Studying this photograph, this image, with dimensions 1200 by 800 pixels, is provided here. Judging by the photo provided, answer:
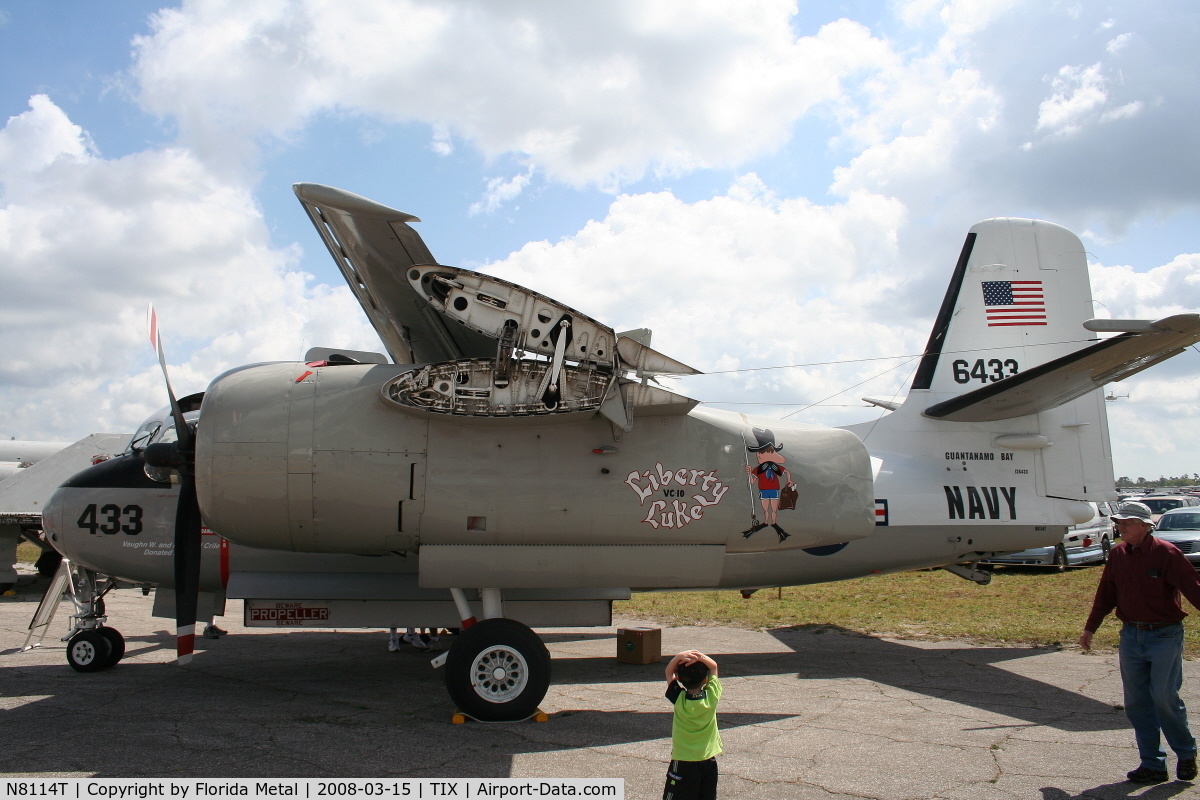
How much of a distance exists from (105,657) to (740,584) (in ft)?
26.4

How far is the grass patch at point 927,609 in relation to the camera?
11727 millimetres

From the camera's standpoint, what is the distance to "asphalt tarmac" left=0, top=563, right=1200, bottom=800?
5523 millimetres

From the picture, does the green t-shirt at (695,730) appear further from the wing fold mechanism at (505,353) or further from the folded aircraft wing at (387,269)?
the folded aircraft wing at (387,269)

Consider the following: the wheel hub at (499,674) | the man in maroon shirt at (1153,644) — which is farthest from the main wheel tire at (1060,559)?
the wheel hub at (499,674)

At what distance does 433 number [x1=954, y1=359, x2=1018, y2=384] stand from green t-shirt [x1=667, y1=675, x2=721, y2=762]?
8522mm

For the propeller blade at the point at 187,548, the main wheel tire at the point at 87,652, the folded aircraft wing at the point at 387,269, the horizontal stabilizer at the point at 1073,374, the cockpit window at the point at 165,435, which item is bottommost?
the main wheel tire at the point at 87,652

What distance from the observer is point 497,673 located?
693cm

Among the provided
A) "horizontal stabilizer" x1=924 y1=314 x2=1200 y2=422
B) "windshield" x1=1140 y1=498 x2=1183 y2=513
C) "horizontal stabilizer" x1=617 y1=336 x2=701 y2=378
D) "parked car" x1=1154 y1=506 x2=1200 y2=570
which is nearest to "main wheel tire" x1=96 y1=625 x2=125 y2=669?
"horizontal stabilizer" x1=617 y1=336 x2=701 y2=378

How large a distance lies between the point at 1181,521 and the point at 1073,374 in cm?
1800

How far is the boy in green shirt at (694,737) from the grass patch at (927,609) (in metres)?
8.86

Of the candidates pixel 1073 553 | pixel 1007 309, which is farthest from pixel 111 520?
pixel 1073 553

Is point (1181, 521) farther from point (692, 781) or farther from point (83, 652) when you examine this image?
point (83, 652)

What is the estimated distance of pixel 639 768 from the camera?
18.7 ft

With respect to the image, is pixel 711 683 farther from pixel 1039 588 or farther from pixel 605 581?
pixel 1039 588
